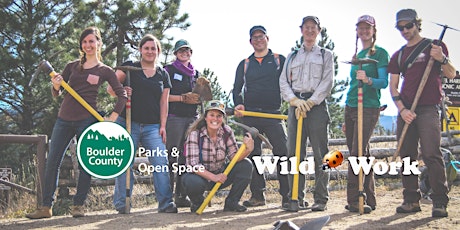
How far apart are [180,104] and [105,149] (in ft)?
3.50

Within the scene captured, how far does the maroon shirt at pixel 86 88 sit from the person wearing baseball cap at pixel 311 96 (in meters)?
1.79

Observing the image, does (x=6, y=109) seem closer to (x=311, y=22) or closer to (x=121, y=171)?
(x=121, y=171)

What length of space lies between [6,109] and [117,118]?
392 inches

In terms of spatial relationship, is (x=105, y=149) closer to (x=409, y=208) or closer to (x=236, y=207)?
(x=236, y=207)

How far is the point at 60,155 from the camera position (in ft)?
17.5

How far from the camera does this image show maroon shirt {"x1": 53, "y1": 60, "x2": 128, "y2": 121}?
5266mm

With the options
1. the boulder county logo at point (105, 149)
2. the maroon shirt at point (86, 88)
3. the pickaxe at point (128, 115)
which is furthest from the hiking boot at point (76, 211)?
the maroon shirt at point (86, 88)

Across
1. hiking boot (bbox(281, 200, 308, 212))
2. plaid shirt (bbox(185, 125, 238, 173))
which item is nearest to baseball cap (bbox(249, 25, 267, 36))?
plaid shirt (bbox(185, 125, 238, 173))

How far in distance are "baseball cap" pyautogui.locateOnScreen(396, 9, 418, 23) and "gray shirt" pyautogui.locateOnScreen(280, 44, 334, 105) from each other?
801mm

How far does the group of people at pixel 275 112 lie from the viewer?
5.20 m

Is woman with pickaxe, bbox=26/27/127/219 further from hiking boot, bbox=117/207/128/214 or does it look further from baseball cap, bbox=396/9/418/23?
baseball cap, bbox=396/9/418/23

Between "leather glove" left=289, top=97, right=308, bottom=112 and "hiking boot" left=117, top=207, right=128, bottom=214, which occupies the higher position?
A: "leather glove" left=289, top=97, right=308, bottom=112

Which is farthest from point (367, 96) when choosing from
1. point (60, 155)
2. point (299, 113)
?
point (60, 155)

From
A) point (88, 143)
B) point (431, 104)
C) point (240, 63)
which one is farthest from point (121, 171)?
point (431, 104)
